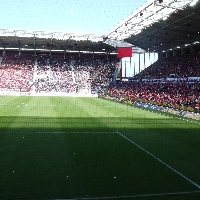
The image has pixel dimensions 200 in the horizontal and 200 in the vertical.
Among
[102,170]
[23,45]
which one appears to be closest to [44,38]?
[23,45]

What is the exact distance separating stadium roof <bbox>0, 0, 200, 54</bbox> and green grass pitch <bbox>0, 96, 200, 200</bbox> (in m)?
15.7

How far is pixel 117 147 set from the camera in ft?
40.8

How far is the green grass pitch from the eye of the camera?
24.3 feet

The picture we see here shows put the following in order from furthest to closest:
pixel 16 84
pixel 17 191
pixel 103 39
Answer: pixel 16 84, pixel 103 39, pixel 17 191

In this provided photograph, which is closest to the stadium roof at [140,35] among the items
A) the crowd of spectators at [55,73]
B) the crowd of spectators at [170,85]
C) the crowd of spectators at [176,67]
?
the crowd of spectators at [176,67]

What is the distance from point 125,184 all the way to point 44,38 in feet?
162

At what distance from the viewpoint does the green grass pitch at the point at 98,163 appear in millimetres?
7402

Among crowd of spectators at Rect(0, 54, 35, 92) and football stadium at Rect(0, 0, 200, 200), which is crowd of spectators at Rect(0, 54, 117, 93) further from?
football stadium at Rect(0, 0, 200, 200)

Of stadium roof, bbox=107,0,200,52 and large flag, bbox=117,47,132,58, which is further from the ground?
stadium roof, bbox=107,0,200,52

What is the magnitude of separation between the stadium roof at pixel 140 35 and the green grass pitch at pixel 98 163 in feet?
51.5

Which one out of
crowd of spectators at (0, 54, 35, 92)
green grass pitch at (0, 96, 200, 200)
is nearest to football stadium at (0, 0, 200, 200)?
green grass pitch at (0, 96, 200, 200)

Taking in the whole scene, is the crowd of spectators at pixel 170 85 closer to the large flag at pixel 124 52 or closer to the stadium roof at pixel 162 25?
the stadium roof at pixel 162 25

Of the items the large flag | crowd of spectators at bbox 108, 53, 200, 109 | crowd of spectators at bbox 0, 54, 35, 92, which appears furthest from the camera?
crowd of spectators at bbox 0, 54, 35, 92

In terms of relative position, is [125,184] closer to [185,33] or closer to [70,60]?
[185,33]
